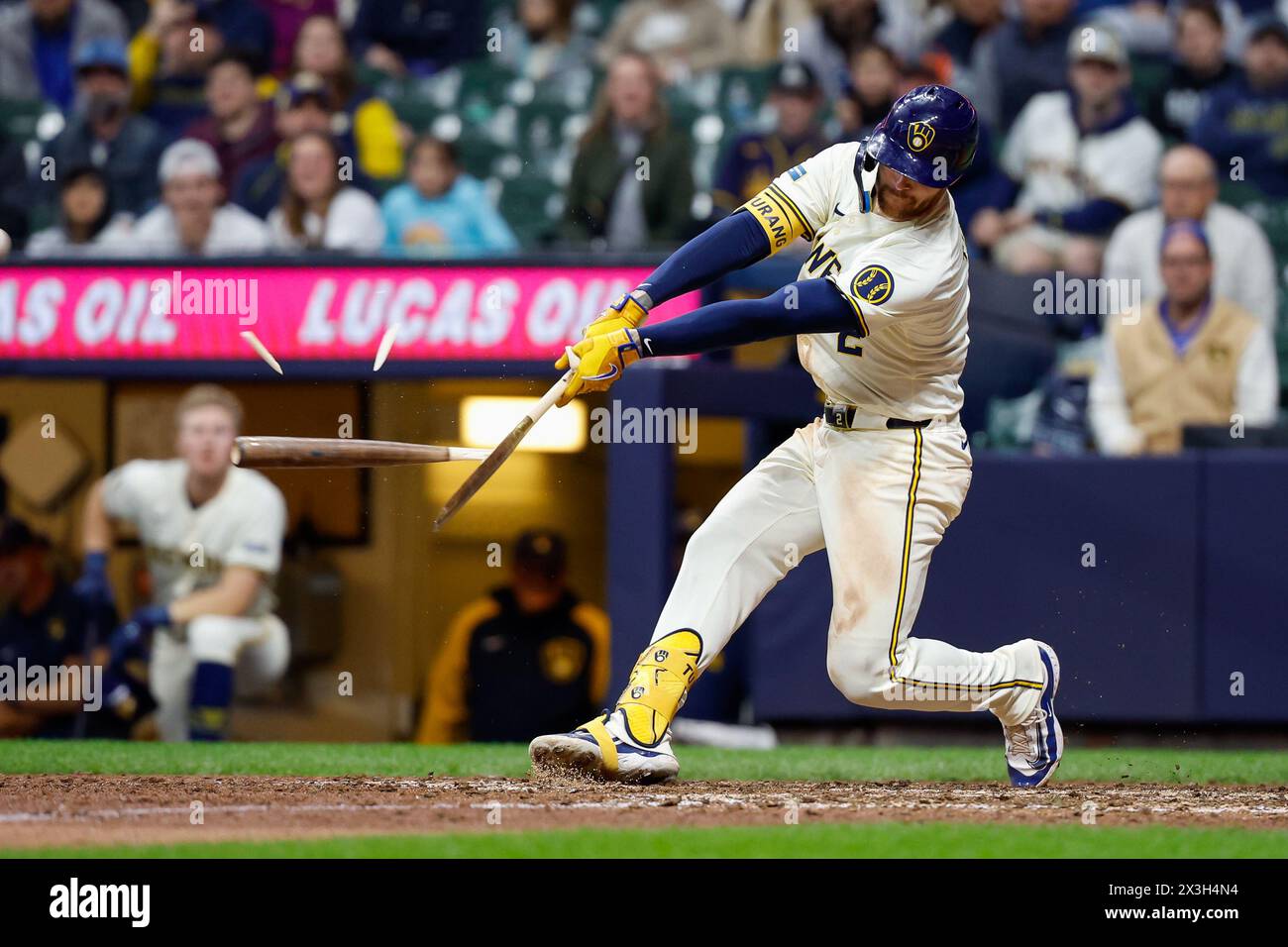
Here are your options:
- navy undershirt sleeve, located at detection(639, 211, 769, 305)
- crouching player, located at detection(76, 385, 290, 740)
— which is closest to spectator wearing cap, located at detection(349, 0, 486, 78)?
crouching player, located at detection(76, 385, 290, 740)

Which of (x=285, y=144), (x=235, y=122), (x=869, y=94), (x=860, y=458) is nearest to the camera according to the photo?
(x=860, y=458)

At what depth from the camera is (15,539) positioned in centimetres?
816

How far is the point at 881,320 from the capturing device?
507 centimetres

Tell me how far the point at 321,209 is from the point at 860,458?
4537 millimetres

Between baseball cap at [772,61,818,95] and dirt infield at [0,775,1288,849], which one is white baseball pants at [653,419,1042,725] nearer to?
dirt infield at [0,775,1288,849]

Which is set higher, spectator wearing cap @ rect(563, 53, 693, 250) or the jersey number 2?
spectator wearing cap @ rect(563, 53, 693, 250)

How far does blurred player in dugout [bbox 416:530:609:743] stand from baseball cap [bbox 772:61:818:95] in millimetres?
2765

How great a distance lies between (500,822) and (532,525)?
3371mm

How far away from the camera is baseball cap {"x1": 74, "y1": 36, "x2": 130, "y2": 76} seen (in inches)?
420

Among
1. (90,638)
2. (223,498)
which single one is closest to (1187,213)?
(223,498)

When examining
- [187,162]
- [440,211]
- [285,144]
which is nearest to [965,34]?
[440,211]

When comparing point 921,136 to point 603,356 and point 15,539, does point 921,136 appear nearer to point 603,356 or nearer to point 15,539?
point 603,356

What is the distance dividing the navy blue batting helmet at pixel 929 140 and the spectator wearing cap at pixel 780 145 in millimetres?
4277

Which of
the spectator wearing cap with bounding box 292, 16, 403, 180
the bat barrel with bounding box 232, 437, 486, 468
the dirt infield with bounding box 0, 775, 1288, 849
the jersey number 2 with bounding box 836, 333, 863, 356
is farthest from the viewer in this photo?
the spectator wearing cap with bounding box 292, 16, 403, 180
